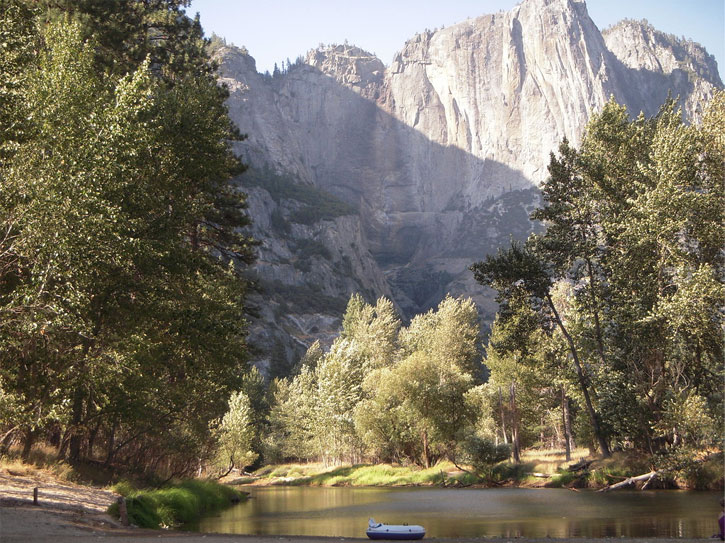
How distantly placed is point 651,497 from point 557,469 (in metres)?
15.3

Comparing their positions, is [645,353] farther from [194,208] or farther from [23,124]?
[23,124]

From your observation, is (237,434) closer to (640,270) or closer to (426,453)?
(426,453)

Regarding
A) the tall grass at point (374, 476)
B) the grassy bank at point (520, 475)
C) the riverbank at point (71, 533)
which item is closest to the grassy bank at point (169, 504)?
the riverbank at point (71, 533)

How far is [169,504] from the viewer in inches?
1098

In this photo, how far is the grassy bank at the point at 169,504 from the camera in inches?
895

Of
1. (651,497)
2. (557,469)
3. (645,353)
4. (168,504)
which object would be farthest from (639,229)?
(168,504)

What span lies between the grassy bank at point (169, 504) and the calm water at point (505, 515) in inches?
38.9

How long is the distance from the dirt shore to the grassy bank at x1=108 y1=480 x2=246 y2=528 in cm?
96

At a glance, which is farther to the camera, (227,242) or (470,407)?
(470,407)

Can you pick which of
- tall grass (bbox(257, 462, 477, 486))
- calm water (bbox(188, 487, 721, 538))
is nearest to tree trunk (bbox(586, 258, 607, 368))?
calm water (bbox(188, 487, 721, 538))

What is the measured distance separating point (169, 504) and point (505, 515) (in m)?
14.8

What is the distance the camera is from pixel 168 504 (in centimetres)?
2777

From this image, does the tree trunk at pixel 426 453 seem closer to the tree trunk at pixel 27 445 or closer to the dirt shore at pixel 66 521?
the tree trunk at pixel 27 445

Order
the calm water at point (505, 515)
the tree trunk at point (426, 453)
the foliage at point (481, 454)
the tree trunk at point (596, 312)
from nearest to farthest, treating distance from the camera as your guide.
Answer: the calm water at point (505, 515), the tree trunk at point (596, 312), the foliage at point (481, 454), the tree trunk at point (426, 453)
